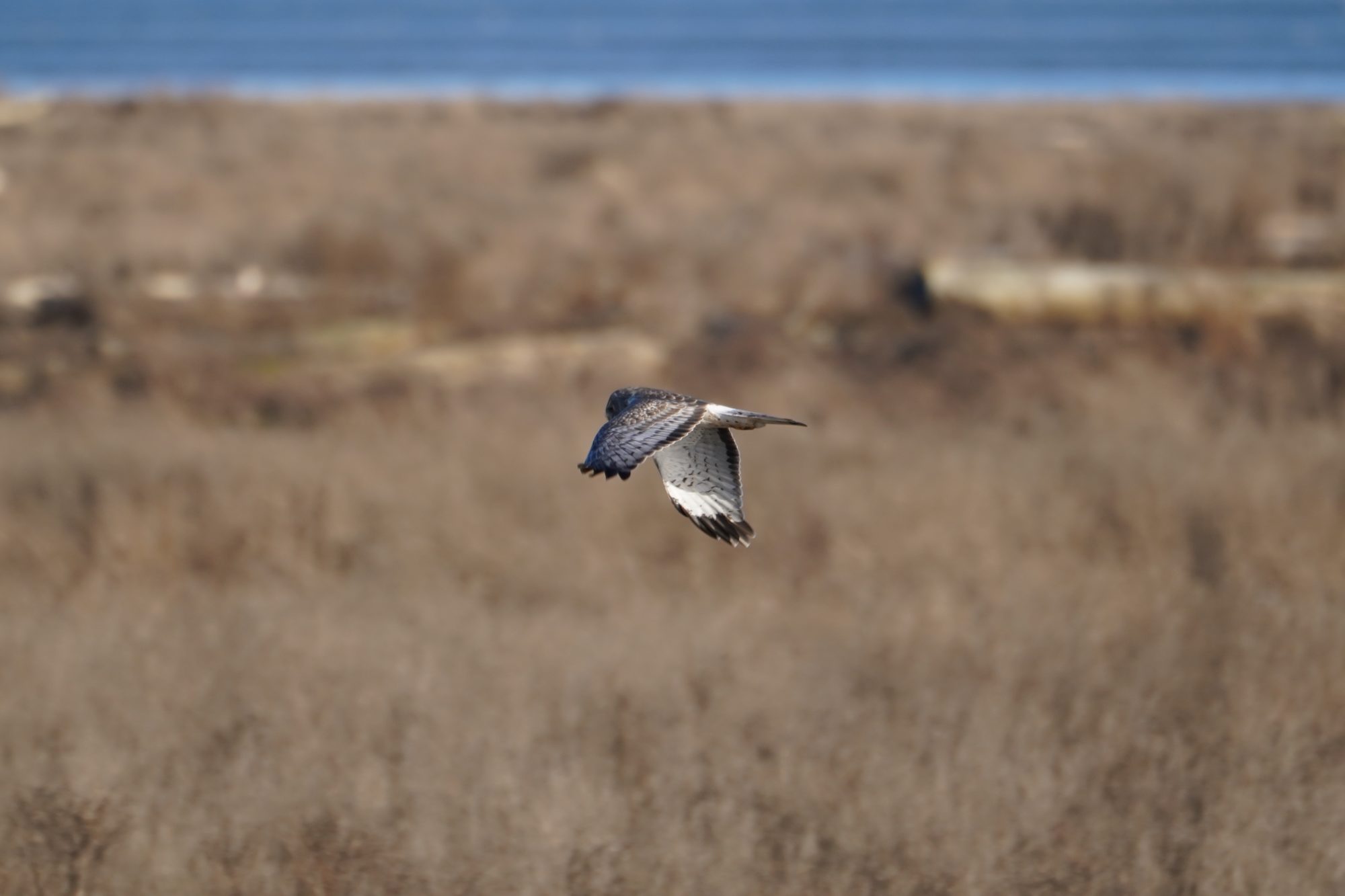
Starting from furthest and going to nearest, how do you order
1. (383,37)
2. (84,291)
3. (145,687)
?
1. (383,37)
2. (84,291)
3. (145,687)

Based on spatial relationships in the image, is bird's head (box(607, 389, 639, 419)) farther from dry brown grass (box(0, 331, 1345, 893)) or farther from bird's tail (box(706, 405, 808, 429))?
dry brown grass (box(0, 331, 1345, 893))

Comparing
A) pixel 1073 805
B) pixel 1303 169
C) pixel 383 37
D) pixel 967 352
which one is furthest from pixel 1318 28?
pixel 383 37

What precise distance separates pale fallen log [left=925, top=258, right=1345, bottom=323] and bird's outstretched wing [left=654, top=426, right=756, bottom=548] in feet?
35.5

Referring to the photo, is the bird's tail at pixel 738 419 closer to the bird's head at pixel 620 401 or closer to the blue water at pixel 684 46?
the bird's head at pixel 620 401

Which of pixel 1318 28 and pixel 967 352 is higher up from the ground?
pixel 1318 28

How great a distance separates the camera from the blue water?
1125 cm

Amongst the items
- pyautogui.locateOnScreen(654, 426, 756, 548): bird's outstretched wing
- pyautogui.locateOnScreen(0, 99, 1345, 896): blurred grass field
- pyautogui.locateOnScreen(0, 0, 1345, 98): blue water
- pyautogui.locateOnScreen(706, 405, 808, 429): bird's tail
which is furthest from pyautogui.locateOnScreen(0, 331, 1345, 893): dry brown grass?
pyautogui.locateOnScreen(0, 0, 1345, 98): blue water

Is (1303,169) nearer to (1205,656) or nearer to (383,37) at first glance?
(1205,656)

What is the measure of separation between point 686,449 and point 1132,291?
11173mm

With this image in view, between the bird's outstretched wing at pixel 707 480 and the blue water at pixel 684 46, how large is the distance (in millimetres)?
6005

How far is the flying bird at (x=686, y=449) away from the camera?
3.25 m

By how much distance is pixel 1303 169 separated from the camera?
20594 millimetres

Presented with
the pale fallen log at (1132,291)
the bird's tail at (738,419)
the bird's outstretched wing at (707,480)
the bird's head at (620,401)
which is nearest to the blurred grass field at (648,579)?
the pale fallen log at (1132,291)

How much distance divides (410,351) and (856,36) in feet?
50.7
